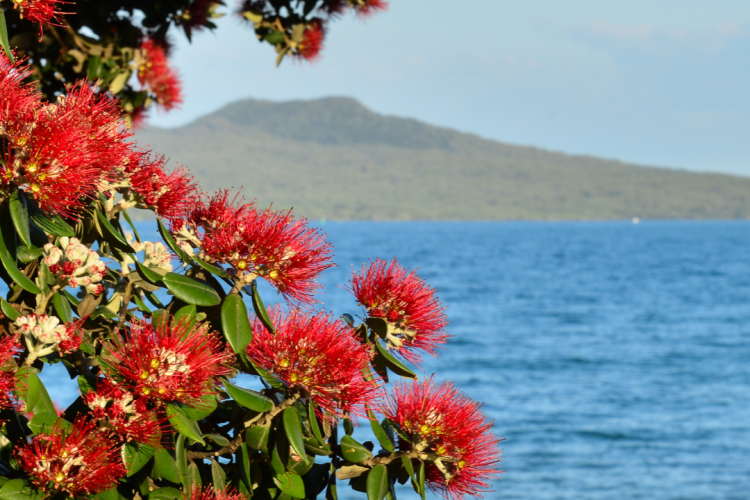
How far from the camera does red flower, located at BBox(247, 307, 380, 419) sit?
62.0 inches

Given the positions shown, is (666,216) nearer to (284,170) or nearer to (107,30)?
(284,170)

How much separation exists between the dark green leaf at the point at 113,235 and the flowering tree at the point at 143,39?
2226 millimetres

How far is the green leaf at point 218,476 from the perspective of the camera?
5.17 ft

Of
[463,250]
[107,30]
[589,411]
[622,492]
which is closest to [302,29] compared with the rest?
[107,30]

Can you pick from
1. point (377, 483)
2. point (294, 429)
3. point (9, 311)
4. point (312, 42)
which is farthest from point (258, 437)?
point (312, 42)

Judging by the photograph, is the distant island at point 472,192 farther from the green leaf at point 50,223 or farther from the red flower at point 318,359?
the green leaf at point 50,223

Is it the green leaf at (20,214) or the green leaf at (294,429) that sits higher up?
the green leaf at (20,214)

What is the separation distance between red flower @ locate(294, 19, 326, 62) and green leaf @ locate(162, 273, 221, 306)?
2738 mm

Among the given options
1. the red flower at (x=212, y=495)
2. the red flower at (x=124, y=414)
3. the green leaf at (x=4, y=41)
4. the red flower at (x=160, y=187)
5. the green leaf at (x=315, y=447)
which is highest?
the green leaf at (x=4, y=41)

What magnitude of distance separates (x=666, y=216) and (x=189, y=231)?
632 feet

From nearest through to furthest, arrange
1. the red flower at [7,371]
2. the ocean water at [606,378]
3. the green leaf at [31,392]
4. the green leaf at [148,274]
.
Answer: the red flower at [7,371] → the green leaf at [31,392] → the green leaf at [148,274] → the ocean water at [606,378]

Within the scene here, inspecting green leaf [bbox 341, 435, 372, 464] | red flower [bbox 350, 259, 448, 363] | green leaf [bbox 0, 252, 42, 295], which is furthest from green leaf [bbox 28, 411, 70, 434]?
red flower [bbox 350, 259, 448, 363]

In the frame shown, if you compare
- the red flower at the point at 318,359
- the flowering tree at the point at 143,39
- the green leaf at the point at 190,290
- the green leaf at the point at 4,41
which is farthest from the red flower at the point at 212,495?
the flowering tree at the point at 143,39

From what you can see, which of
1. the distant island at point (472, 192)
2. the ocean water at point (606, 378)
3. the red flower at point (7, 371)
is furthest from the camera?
the distant island at point (472, 192)
